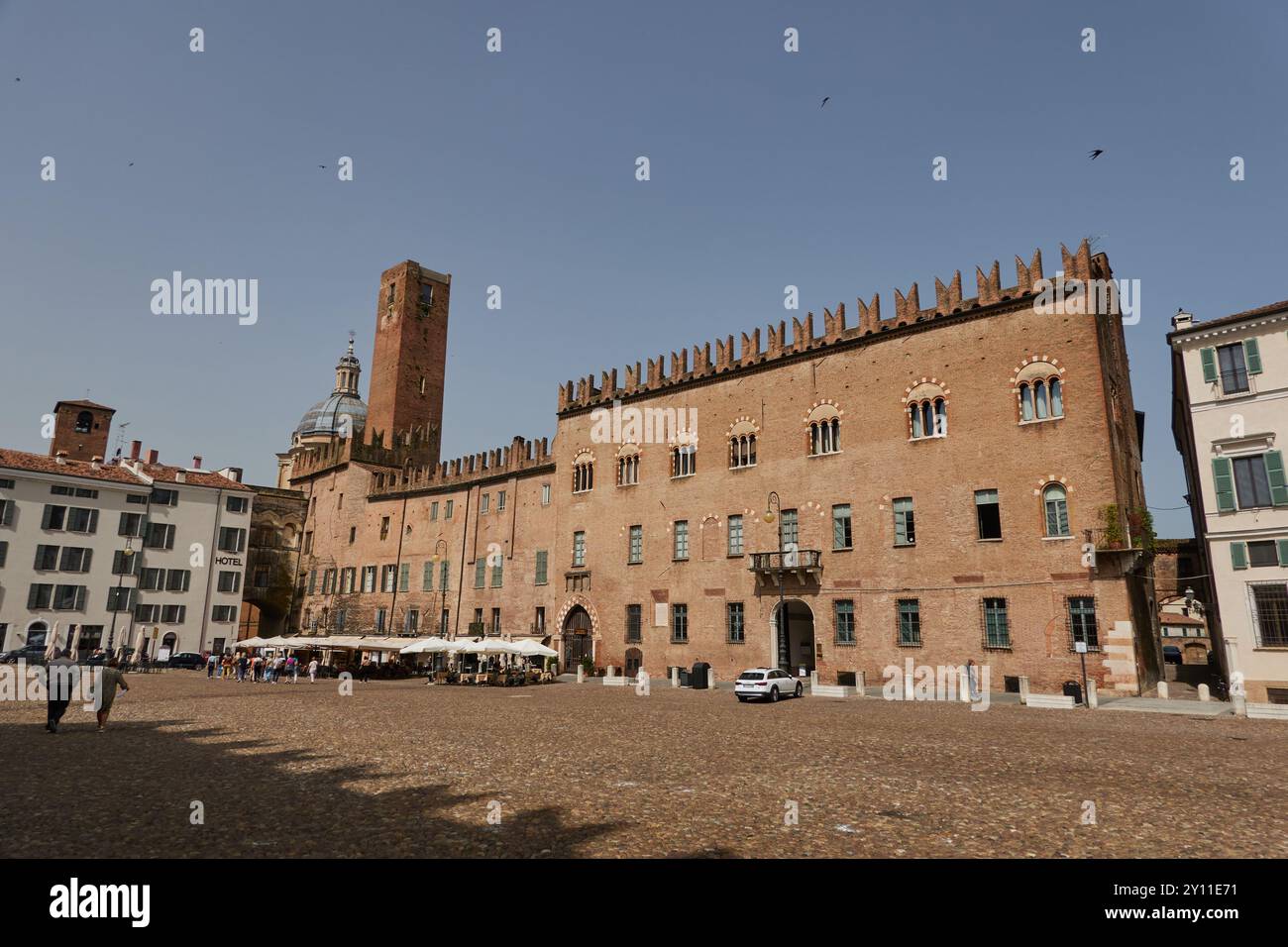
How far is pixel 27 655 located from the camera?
1558 inches

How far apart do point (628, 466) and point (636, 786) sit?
1251 inches

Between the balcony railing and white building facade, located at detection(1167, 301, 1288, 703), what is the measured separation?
14.4 meters

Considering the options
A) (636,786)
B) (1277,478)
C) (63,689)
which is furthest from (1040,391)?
(63,689)

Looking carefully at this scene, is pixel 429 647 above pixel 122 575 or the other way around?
the other way around

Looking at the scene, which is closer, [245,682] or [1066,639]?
[1066,639]

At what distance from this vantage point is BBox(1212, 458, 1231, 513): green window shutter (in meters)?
26.1

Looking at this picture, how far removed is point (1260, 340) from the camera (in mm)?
26047

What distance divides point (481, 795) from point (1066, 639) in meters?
24.2

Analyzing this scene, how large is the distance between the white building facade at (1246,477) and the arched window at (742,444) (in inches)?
695

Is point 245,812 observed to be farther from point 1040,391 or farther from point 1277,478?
point 1277,478

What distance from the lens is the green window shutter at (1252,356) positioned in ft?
85.3

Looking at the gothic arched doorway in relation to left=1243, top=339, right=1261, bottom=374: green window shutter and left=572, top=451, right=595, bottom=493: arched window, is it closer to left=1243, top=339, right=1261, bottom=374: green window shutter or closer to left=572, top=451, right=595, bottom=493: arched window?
left=572, top=451, right=595, bottom=493: arched window

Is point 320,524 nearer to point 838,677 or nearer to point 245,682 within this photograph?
point 245,682
